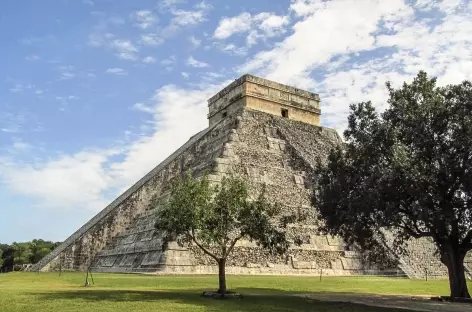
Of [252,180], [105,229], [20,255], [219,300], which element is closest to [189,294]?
[219,300]

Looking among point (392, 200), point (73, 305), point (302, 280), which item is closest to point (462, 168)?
point (392, 200)

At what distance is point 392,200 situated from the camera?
1357 centimetres

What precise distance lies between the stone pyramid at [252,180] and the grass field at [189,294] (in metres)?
1.83

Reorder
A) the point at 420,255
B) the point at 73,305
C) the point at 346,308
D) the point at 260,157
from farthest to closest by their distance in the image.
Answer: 1. the point at 260,157
2. the point at 420,255
3. the point at 346,308
4. the point at 73,305

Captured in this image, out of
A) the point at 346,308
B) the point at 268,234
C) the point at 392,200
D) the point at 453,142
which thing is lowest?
the point at 346,308

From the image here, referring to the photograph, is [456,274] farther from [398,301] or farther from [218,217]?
[218,217]

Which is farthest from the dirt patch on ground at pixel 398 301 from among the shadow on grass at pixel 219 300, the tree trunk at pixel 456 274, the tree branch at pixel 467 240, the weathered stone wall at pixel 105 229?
the weathered stone wall at pixel 105 229

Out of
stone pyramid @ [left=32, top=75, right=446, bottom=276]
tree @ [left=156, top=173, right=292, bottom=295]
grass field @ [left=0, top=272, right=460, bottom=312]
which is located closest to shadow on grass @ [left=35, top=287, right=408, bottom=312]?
grass field @ [left=0, top=272, right=460, bottom=312]

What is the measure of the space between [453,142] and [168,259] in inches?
468

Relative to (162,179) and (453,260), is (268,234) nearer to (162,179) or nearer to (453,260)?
(453,260)

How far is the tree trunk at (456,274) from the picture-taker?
13891mm

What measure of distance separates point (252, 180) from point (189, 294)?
460 inches

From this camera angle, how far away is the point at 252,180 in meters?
24.7

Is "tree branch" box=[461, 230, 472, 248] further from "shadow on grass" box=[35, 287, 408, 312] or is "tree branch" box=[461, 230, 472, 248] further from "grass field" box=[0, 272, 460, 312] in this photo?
"shadow on grass" box=[35, 287, 408, 312]
